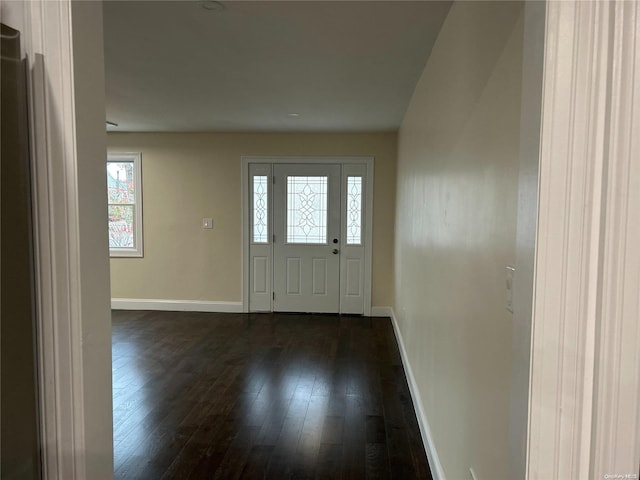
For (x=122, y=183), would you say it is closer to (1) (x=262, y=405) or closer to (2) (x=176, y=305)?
(2) (x=176, y=305)

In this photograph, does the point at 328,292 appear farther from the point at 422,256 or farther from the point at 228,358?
the point at 422,256

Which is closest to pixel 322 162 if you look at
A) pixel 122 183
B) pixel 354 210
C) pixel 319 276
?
pixel 354 210

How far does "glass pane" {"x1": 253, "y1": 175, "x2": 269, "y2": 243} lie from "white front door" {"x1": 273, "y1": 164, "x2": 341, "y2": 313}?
130mm

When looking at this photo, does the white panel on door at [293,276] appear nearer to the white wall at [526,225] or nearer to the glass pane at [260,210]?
the glass pane at [260,210]

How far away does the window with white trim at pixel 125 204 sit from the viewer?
5734mm

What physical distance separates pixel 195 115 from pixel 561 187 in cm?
434

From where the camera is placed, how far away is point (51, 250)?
841 millimetres

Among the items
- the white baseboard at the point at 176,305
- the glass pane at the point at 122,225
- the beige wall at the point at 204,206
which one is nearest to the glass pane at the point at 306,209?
the beige wall at the point at 204,206

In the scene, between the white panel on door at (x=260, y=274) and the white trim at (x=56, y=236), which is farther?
the white panel on door at (x=260, y=274)

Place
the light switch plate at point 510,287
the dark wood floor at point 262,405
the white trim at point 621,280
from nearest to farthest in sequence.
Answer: the white trim at point 621,280 → the light switch plate at point 510,287 → the dark wood floor at point 262,405

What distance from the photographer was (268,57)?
265 cm

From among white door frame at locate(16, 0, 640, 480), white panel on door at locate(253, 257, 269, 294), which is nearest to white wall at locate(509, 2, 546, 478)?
white door frame at locate(16, 0, 640, 480)

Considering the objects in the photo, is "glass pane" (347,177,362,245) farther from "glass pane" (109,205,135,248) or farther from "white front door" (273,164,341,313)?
"glass pane" (109,205,135,248)

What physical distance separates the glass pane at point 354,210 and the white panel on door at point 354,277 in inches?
10.0
